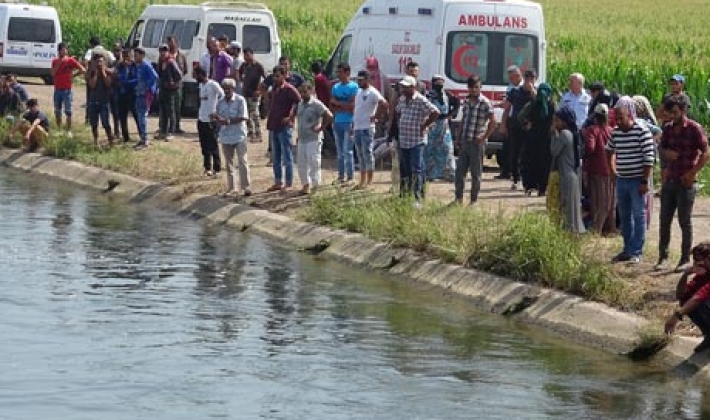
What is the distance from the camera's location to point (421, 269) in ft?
61.7

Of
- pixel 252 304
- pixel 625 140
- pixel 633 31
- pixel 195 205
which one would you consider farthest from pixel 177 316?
pixel 633 31

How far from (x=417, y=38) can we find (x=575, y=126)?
26.8 feet

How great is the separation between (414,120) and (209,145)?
4.80 m

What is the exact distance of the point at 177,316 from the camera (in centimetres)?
1645

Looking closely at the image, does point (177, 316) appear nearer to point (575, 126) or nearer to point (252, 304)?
point (252, 304)

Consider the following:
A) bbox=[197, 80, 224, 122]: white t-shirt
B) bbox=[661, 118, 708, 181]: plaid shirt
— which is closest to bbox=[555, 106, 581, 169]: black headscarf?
bbox=[661, 118, 708, 181]: plaid shirt

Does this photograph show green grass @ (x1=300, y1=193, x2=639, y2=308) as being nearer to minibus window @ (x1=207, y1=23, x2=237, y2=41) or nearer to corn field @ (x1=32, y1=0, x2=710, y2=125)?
corn field @ (x1=32, y1=0, x2=710, y2=125)

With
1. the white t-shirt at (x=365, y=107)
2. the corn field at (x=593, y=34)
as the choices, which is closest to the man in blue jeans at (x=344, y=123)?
the white t-shirt at (x=365, y=107)

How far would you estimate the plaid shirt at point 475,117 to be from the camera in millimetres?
21250

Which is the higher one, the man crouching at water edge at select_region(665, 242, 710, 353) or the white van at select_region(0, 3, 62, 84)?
Answer: the man crouching at water edge at select_region(665, 242, 710, 353)

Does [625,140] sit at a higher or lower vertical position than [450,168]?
higher

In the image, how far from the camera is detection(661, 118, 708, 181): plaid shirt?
16.4 metres

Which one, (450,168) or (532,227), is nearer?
(532,227)

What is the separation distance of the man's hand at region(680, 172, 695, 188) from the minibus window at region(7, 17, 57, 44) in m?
28.8
